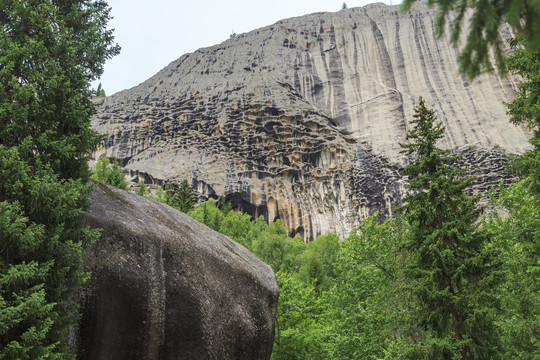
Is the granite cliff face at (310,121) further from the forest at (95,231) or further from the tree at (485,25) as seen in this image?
the tree at (485,25)

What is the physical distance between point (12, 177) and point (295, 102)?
51074 millimetres

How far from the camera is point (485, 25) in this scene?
304cm

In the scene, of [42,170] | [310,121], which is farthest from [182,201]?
[42,170]

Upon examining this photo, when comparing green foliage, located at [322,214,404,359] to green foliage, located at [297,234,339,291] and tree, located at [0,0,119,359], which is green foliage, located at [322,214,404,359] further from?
tree, located at [0,0,119,359]

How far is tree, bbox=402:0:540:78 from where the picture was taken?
2.86 m

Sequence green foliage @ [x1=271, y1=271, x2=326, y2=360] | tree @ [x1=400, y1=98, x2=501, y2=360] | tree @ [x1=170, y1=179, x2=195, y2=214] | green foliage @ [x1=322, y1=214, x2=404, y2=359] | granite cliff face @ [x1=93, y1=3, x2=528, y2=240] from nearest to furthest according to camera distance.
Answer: tree @ [x1=400, y1=98, x2=501, y2=360]
green foliage @ [x1=322, y1=214, x2=404, y2=359]
green foliage @ [x1=271, y1=271, x2=326, y2=360]
tree @ [x1=170, y1=179, x2=195, y2=214]
granite cliff face @ [x1=93, y1=3, x2=528, y2=240]

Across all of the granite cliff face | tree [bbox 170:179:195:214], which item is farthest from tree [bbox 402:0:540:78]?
the granite cliff face

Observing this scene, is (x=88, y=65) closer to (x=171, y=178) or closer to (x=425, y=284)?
(x=425, y=284)

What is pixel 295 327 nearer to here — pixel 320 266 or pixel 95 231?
pixel 320 266

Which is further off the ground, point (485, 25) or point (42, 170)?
point (485, 25)

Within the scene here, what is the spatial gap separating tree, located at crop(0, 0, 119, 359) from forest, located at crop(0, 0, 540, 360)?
0.02 m

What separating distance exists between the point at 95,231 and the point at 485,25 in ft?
19.7

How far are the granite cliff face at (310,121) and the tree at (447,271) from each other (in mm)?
37870

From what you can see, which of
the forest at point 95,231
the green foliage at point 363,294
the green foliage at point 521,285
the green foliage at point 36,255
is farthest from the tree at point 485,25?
the green foliage at point 363,294
